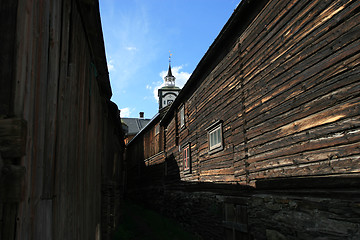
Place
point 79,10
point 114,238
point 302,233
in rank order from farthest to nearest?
point 114,238 < point 302,233 < point 79,10

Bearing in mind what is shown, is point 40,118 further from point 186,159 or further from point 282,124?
point 186,159

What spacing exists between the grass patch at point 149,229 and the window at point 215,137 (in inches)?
148

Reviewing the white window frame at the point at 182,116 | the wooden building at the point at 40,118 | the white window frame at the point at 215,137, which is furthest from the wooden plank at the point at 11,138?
the white window frame at the point at 182,116

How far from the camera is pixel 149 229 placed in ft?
43.7

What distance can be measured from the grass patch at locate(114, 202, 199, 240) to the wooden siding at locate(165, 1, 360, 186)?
4.04m

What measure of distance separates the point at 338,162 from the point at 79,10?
448 centimetres

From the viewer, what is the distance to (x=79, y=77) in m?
3.96

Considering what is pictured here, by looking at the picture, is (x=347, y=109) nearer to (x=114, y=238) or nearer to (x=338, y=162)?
(x=338, y=162)

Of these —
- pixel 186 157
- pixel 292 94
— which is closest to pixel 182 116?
pixel 186 157

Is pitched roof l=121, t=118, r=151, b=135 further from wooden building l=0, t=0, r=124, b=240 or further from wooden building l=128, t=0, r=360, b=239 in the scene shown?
wooden building l=0, t=0, r=124, b=240

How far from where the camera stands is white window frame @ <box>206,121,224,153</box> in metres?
9.52

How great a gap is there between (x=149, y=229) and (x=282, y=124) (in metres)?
9.36

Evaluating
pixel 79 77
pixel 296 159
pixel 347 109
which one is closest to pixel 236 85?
pixel 296 159

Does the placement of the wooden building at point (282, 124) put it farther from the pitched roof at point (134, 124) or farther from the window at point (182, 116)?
the pitched roof at point (134, 124)
